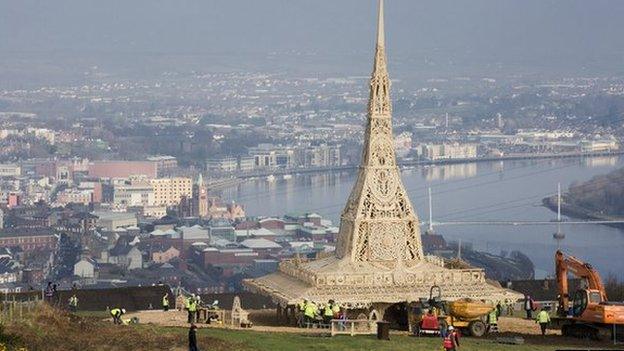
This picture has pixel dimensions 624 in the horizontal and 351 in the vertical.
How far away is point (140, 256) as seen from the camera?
7388cm

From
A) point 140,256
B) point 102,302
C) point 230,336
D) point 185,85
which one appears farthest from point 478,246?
point 185,85

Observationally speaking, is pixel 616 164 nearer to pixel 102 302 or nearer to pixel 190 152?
pixel 190 152

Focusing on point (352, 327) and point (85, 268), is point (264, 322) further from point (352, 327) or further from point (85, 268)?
point (85, 268)

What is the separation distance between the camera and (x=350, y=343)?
20.9m

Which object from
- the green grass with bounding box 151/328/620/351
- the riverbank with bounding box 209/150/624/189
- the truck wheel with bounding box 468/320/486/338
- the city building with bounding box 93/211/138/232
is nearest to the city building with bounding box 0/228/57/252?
the city building with bounding box 93/211/138/232

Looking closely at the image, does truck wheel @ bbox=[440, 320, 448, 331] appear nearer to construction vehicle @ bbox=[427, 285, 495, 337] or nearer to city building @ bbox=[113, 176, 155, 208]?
construction vehicle @ bbox=[427, 285, 495, 337]

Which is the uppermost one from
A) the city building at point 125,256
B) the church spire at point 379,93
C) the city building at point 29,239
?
the church spire at point 379,93

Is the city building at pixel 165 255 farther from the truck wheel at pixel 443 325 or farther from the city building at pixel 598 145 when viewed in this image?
the city building at pixel 598 145

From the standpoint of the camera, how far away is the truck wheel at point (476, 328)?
909 inches

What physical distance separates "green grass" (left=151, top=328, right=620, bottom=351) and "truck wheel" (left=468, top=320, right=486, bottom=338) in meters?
0.78

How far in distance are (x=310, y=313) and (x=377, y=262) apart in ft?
12.7

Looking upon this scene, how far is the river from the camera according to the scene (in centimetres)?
7306

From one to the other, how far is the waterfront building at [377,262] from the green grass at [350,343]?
169 inches

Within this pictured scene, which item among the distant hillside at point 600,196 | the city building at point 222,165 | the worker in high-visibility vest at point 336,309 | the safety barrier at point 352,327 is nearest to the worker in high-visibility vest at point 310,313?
the worker in high-visibility vest at point 336,309
